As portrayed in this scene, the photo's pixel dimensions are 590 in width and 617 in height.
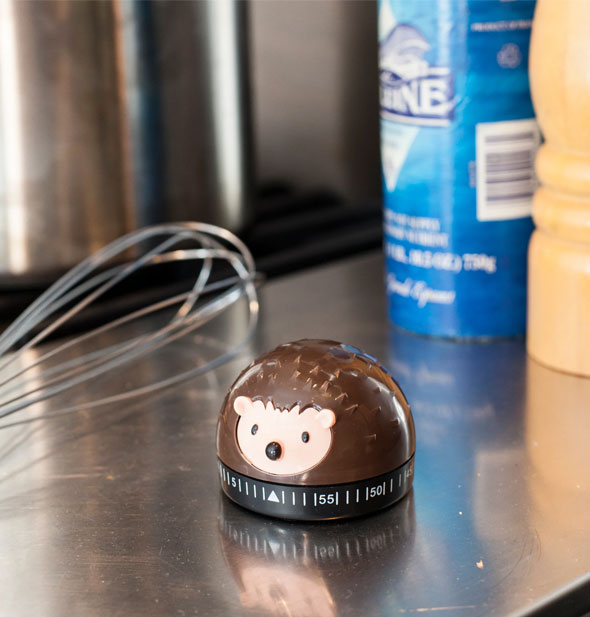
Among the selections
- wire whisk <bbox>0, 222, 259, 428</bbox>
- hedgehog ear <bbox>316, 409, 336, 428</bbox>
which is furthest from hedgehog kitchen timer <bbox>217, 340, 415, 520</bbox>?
wire whisk <bbox>0, 222, 259, 428</bbox>

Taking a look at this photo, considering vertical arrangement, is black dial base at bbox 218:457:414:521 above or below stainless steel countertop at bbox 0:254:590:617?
above

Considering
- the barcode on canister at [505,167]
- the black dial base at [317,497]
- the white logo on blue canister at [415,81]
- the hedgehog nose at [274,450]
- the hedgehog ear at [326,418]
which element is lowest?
the black dial base at [317,497]

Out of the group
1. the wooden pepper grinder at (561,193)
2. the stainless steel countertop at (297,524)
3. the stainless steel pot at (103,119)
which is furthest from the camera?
the stainless steel pot at (103,119)

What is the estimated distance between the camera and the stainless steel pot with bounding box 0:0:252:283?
2.23ft

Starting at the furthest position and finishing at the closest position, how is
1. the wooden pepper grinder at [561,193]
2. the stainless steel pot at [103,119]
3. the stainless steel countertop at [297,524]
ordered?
the stainless steel pot at [103,119]
the wooden pepper grinder at [561,193]
the stainless steel countertop at [297,524]

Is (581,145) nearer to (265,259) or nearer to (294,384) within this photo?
(294,384)

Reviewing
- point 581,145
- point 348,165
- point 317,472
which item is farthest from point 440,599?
point 348,165

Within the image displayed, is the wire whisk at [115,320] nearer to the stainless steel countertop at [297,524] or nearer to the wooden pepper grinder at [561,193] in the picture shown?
the stainless steel countertop at [297,524]

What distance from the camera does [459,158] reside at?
63cm

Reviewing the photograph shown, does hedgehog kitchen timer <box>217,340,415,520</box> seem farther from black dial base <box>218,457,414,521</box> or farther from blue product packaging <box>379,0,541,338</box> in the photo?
blue product packaging <box>379,0,541,338</box>

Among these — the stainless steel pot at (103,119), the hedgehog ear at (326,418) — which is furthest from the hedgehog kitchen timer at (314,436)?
the stainless steel pot at (103,119)

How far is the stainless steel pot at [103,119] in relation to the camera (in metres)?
0.68

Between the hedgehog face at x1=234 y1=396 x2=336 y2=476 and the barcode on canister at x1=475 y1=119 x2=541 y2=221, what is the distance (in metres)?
0.25

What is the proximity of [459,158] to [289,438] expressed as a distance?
0.26 meters
